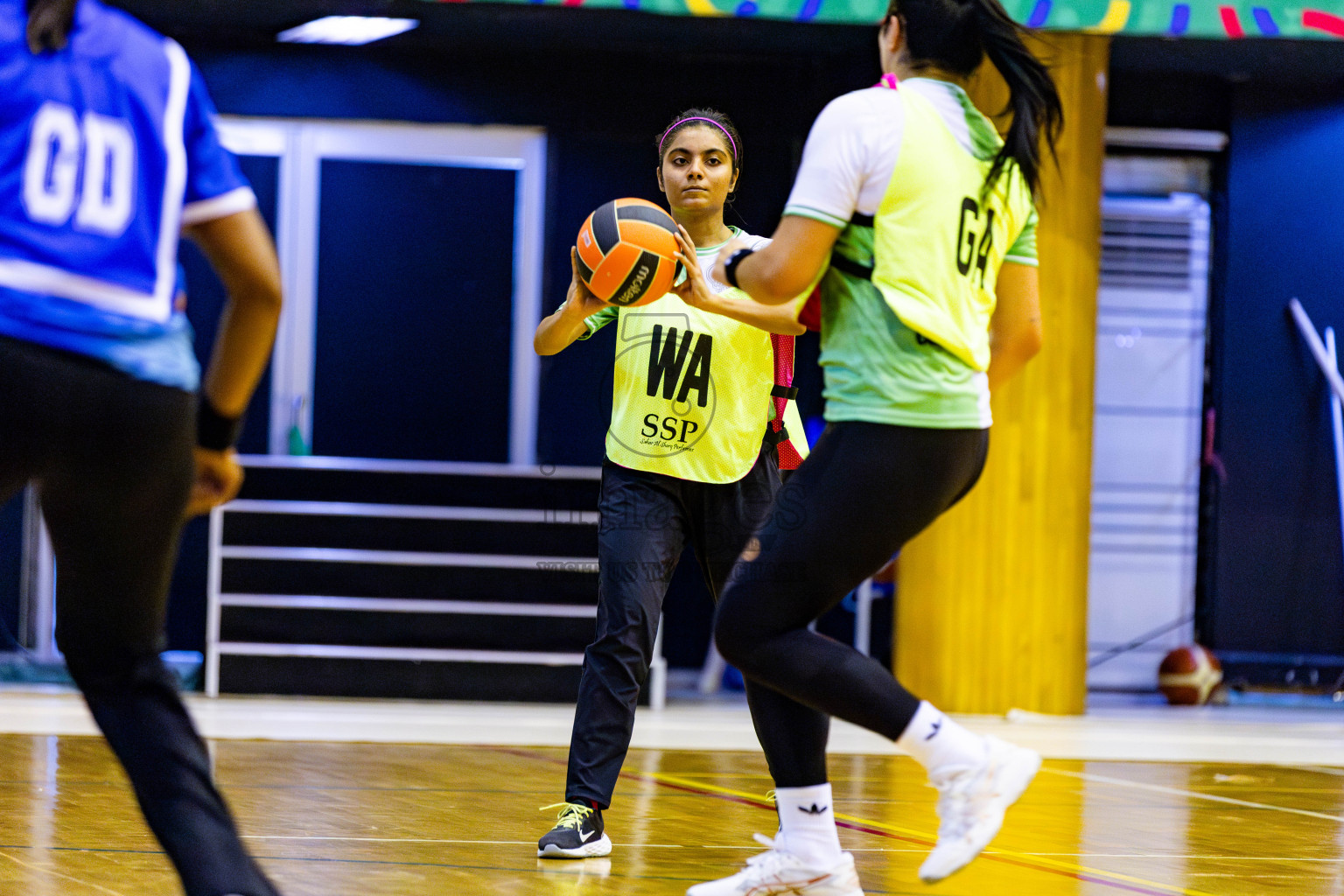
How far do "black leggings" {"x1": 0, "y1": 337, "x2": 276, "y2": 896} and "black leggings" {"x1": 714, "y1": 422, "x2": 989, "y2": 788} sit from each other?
85cm

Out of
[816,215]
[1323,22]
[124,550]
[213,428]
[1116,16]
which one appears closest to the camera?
[124,550]

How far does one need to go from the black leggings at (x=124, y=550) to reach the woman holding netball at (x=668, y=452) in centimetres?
127

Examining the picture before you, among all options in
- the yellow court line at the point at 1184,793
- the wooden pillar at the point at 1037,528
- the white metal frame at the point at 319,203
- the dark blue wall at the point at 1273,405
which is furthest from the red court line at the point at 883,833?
the dark blue wall at the point at 1273,405

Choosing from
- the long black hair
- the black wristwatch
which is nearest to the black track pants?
the black wristwatch

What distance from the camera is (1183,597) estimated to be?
25.9ft

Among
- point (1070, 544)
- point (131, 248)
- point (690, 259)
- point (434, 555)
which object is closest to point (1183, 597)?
point (1070, 544)

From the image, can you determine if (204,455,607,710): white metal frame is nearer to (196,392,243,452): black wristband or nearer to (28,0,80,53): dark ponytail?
(196,392,243,452): black wristband

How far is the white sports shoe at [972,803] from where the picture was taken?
216 centimetres

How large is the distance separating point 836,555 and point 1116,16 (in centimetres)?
469

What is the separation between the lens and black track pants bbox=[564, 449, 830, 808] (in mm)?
3037

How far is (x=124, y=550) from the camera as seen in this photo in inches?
67.0

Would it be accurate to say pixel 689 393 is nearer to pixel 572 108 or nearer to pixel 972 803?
pixel 972 803

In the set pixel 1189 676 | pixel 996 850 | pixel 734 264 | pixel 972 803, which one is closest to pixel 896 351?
pixel 734 264

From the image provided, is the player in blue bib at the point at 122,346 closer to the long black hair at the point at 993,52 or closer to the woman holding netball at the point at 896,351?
the woman holding netball at the point at 896,351
